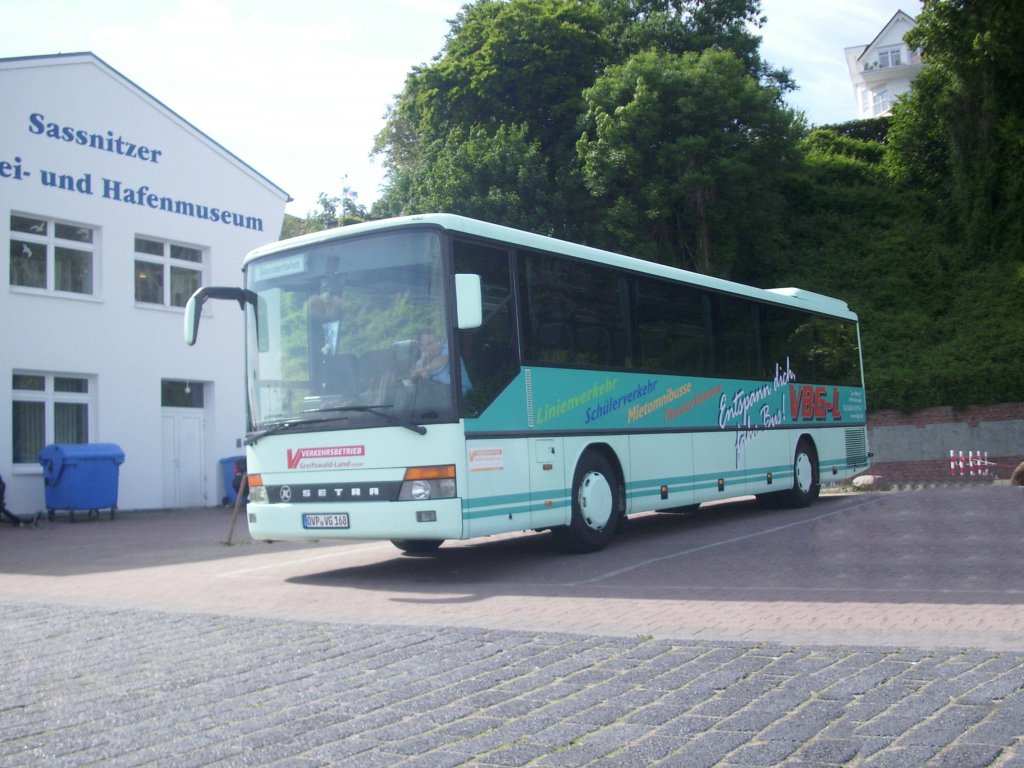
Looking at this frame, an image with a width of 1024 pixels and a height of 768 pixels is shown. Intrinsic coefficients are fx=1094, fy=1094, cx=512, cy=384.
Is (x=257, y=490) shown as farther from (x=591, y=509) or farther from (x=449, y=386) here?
(x=591, y=509)

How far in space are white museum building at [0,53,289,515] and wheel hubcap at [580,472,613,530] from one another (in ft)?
46.9

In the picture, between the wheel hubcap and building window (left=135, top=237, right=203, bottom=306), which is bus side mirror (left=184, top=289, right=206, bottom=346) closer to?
the wheel hubcap

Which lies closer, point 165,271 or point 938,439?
point 165,271

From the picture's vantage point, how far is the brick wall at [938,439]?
32125 mm

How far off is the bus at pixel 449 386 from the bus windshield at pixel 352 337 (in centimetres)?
2

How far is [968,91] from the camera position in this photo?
38219 millimetres

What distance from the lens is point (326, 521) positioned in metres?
10.6

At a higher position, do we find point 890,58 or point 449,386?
point 890,58

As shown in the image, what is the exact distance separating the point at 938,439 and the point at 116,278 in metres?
23.5

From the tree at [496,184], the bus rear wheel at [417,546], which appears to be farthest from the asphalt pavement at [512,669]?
the tree at [496,184]

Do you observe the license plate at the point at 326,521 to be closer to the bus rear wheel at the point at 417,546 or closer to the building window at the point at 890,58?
the bus rear wheel at the point at 417,546

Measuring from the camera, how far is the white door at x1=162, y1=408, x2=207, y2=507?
25250 millimetres

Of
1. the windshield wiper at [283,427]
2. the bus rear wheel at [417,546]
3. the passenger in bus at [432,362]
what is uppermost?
the passenger in bus at [432,362]

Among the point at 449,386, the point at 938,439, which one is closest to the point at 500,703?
the point at 449,386
